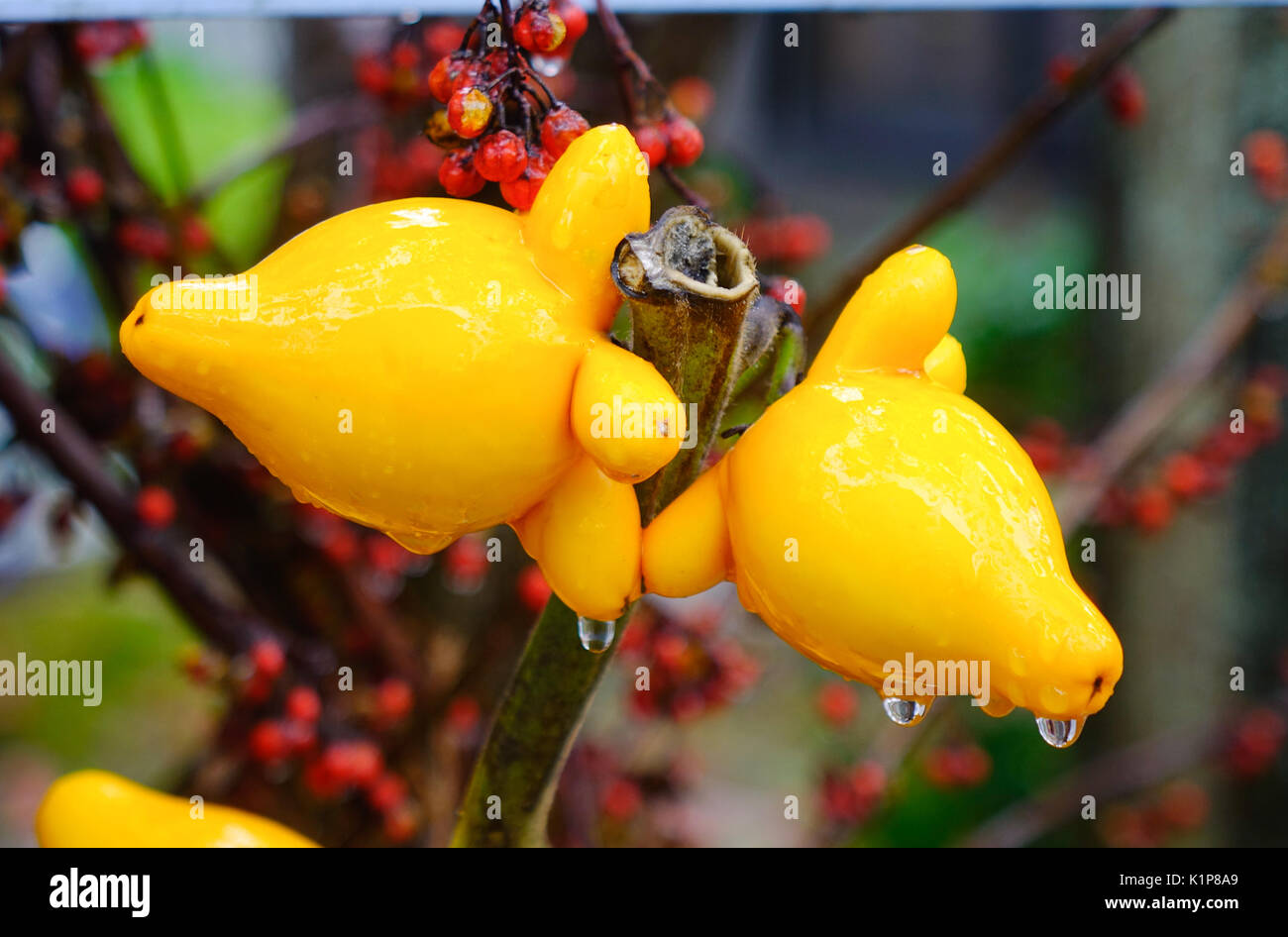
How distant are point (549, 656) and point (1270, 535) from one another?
1215mm

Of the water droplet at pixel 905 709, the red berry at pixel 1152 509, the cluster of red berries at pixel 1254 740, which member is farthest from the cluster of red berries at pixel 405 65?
the cluster of red berries at pixel 1254 740

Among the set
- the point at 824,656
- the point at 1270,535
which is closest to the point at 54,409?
the point at 824,656

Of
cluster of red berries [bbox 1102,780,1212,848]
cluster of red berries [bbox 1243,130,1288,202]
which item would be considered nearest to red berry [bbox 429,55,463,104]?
cluster of red berries [bbox 1243,130,1288,202]

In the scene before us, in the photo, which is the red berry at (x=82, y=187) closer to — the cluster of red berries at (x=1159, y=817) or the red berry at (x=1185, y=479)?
the red berry at (x=1185, y=479)

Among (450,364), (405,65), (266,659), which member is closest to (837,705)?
(266,659)

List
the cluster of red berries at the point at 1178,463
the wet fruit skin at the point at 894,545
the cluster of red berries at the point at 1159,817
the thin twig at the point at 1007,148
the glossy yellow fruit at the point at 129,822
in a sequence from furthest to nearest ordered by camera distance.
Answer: the cluster of red berries at the point at 1159,817
the cluster of red berries at the point at 1178,463
the thin twig at the point at 1007,148
the glossy yellow fruit at the point at 129,822
the wet fruit skin at the point at 894,545

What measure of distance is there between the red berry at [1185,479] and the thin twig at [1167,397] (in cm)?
5

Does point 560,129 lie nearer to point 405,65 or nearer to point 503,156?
point 503,156

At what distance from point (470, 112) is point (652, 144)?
0.27 ft

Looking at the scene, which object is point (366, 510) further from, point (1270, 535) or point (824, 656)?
point (1270, 535)

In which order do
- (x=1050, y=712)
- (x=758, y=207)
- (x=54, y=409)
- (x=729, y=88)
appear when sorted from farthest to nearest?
(x=729, y=88) → (x=758, y=207) → (x=54, y=409) → (x=1050, y=712)

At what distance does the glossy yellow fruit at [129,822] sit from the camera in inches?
14.4
